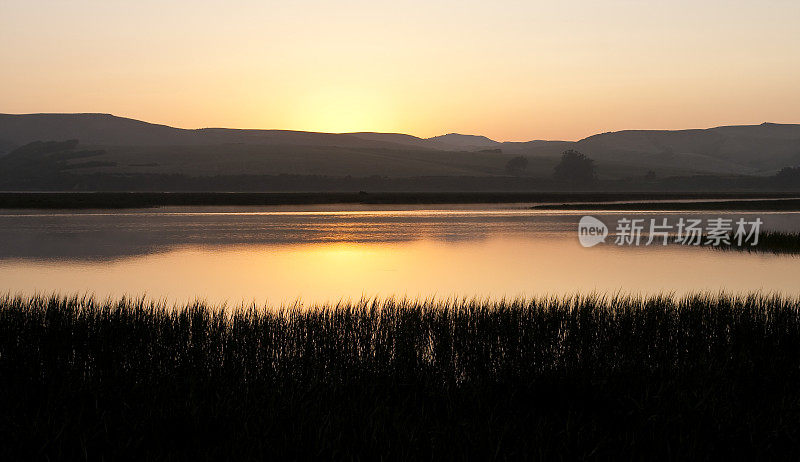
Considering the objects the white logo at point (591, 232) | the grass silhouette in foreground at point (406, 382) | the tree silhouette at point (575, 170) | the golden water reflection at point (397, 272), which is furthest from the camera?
the tree silhouette at point (575, 170)

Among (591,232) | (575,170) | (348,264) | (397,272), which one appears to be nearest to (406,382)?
(397,272)

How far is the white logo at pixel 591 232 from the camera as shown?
39.2 meters

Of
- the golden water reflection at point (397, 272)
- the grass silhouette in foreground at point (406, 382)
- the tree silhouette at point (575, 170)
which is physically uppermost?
the tree silhouette at point (575, 170)

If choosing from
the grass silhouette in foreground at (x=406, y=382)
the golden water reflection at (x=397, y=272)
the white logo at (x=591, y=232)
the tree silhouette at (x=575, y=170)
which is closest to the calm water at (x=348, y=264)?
the golden water reflection at (x=397, y=272)

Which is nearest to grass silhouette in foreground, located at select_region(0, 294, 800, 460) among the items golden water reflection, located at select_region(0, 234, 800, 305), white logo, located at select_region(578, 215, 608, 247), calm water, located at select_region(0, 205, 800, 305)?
calm water, located at select_region(0, 205, 800, 305)

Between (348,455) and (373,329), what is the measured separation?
16.2 ft

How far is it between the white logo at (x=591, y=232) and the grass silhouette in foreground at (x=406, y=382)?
24.7 m

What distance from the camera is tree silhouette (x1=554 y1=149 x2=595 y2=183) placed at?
16500 cm

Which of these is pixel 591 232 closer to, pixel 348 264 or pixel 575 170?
pixel 348 264

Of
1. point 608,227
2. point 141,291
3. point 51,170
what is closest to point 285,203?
point 608,227

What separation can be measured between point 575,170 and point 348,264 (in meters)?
142

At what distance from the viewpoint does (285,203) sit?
9238cm

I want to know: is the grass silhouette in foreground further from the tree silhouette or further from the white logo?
the tree silhouette

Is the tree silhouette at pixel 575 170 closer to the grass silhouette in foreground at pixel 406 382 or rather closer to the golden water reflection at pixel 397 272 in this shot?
the golden water reflection at pixel 397 272
